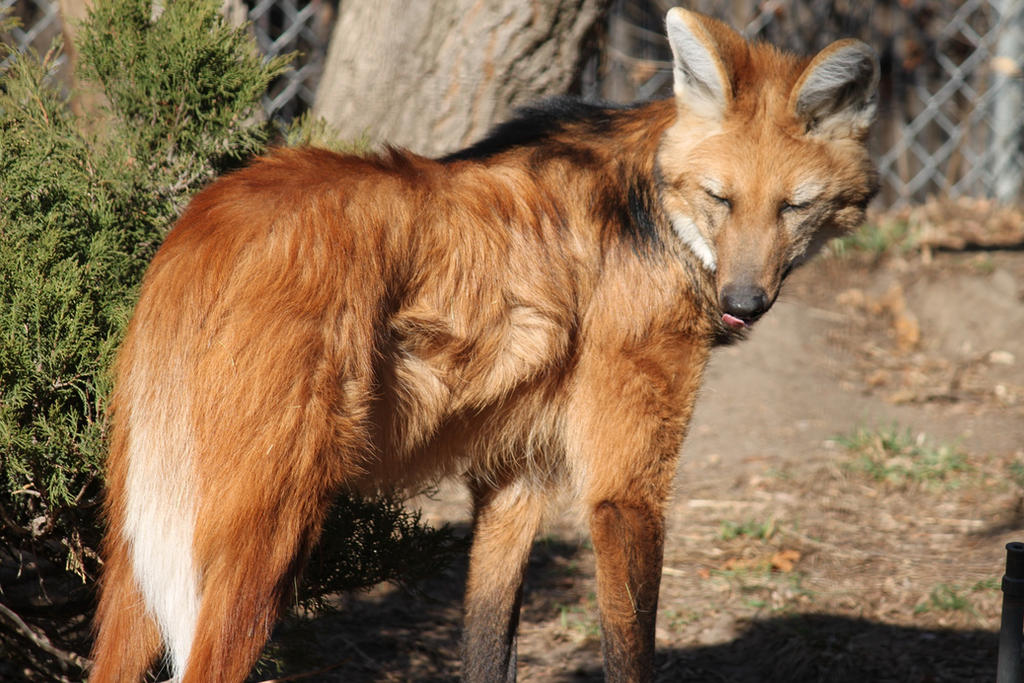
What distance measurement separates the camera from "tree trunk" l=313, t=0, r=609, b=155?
3.45m

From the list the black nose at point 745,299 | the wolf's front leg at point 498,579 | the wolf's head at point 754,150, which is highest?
the wolf's head at point 754,150

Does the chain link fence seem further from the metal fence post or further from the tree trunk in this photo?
the tree trunk

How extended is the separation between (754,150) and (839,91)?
11.5 inches

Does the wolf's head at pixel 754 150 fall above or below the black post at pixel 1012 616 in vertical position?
above

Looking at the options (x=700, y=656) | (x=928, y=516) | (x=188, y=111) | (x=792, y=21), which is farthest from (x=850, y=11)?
(x=188, y=111)

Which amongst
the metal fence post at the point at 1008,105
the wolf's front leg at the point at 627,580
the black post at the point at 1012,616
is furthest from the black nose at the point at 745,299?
the metal fence post at the point at 1008,105

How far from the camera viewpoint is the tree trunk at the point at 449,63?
345 cm

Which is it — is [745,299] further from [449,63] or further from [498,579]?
[449,63]

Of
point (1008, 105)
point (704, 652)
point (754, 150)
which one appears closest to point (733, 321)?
point (754, 150)

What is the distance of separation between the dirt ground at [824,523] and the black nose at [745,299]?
1317mm

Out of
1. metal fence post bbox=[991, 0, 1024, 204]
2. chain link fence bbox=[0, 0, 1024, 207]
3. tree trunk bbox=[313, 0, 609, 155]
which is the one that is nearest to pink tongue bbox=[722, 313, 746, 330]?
tree trunk bbox=[313, 0, 609, 155]

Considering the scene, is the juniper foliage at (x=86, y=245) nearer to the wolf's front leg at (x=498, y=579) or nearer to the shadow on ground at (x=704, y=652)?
the wolf's front leg at (x=498, y=579)

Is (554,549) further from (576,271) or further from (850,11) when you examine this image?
(850,11)

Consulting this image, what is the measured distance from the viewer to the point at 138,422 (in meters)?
1.99
